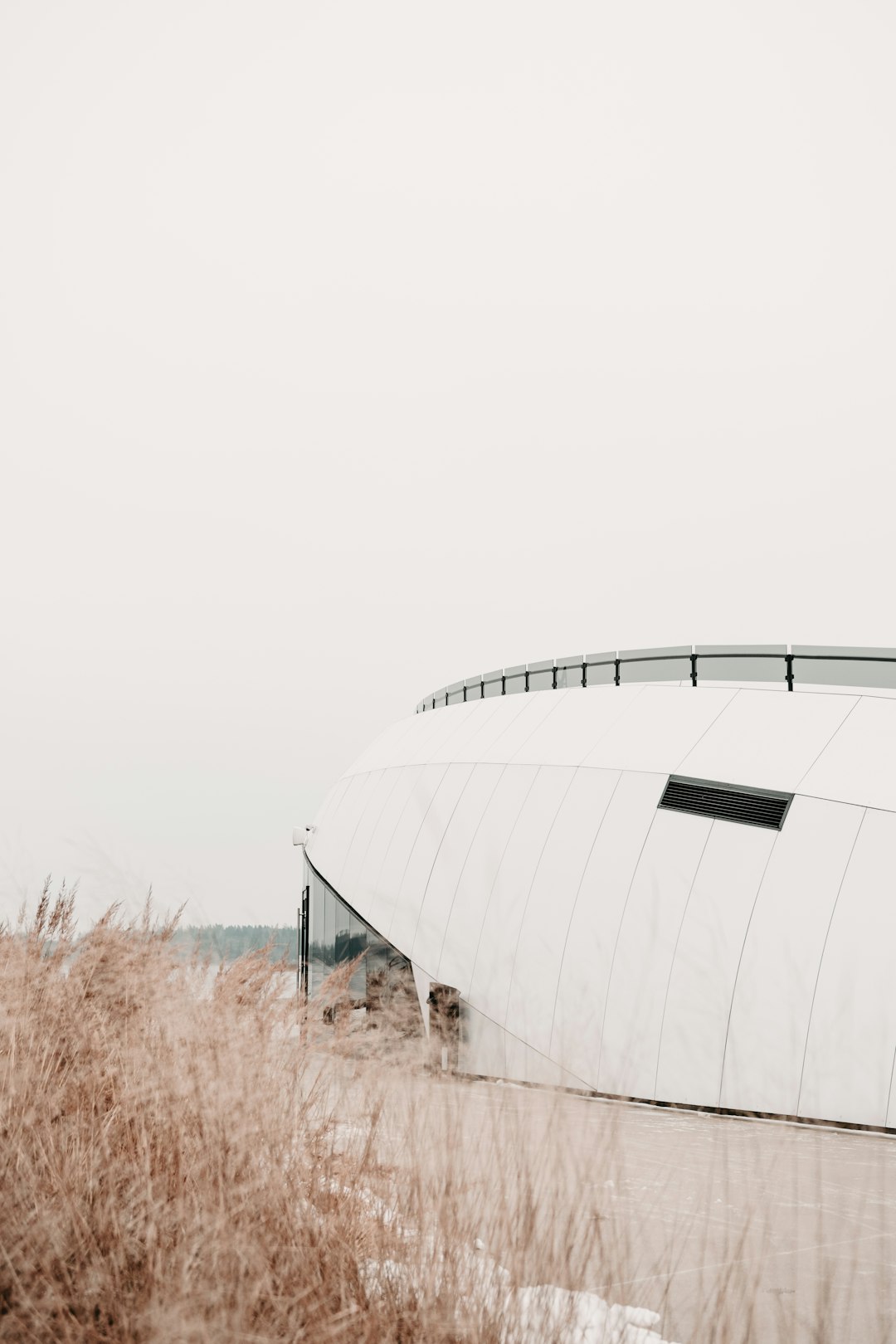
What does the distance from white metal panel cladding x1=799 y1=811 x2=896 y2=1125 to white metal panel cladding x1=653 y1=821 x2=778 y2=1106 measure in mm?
1048

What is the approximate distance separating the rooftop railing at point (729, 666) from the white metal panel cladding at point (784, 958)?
2734 mm

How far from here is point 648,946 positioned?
41.4 ft

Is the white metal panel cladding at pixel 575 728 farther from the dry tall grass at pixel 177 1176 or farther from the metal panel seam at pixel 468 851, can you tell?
the dry tall grass at pixel 177 1176

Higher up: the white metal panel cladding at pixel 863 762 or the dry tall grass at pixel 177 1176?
the white metal panel cladding at pixel 863 762

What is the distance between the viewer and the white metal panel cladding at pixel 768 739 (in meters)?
13.6

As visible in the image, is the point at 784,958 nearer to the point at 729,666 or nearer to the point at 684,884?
the point at 684,884

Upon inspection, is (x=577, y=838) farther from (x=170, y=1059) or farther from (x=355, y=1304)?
(x=355, y=1304)

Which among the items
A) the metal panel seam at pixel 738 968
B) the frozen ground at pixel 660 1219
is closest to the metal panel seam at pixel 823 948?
the metal panel seam at pixel 738 968

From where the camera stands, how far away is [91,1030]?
598cm

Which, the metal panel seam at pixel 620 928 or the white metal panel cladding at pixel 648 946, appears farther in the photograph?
the metal panel seam at pixel 620 928

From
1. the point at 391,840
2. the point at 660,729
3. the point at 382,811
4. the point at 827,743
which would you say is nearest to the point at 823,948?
the point at 827,743

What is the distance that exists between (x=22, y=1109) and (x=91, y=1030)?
4.11ft

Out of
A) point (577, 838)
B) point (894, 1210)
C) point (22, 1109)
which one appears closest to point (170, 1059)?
point (22, 1109)

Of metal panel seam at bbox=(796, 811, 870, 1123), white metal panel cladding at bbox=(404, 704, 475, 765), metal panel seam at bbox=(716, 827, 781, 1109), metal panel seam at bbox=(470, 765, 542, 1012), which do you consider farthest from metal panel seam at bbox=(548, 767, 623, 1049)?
white metal panel cladding at bbox=(404, 704, 475, 765)
